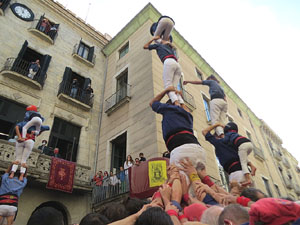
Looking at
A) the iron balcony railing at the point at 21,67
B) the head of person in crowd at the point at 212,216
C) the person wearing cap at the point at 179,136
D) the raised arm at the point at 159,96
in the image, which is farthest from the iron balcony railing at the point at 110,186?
the head of person in crowd at the point at 212,216

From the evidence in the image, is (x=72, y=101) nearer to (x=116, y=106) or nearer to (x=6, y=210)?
(x=116, y=106)

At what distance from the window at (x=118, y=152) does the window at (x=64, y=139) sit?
1.82 m

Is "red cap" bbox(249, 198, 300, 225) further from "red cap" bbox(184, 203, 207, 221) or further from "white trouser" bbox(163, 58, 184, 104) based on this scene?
"white trouser" bbox(163, 58, 184, 104)

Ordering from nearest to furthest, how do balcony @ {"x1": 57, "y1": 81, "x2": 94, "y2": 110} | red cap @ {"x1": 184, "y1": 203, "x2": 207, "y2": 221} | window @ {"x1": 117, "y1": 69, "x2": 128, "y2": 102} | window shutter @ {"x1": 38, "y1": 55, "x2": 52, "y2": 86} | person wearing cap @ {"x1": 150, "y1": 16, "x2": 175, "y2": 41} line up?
1. red cap @ {"x1": 184, "y1": 203, "x2": 207, "y2": 221}
2. person wearing cap @ {"x1": 150, "y1": 16, "x2": 175, "y2": 41}
3. window shutter @ {"x1": 38, "y1": 55, "x2": 52, "y2": 86}
4. balcony @ {"x1": 57, "y1": 81, "x2": 94, "y2": 110}
5. window @ {"x1": 117, "y1": 69, "x2": 128, "y2": 102}

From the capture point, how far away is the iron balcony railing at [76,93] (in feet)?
35.9

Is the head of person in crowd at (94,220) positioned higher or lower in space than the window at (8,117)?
lower

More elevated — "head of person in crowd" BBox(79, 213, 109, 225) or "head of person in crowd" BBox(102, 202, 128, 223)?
"head of person in crowd" BBox(102, 202, 128, 223)

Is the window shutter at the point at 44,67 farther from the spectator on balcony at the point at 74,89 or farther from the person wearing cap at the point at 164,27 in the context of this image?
the person wearing cap at the point at 164,27

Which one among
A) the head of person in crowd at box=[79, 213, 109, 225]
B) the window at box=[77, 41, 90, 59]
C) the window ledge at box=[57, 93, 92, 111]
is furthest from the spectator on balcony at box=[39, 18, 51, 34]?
the head of person in crowd at box=[79, 213, 109, 225]

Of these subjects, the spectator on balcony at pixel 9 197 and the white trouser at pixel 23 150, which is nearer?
the spectator on balcony at pixel 9 197

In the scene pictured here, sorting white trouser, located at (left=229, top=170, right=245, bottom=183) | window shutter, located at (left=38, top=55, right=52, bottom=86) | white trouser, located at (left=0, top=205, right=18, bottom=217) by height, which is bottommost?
white trouser, located at (left=0, top=205, right=18, bottom=217)

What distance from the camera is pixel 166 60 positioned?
429cm

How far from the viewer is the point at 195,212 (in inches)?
76.5

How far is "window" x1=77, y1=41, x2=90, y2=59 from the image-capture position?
13.5 meters
